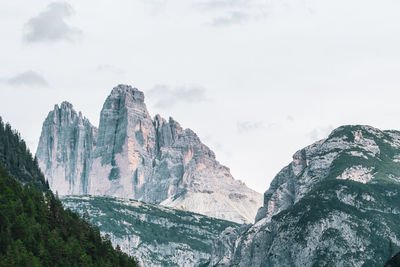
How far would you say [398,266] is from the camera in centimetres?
14662

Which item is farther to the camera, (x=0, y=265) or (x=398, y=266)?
(x=0, y=265)

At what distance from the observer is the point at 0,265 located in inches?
7564

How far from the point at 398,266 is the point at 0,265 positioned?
86.7 meters
